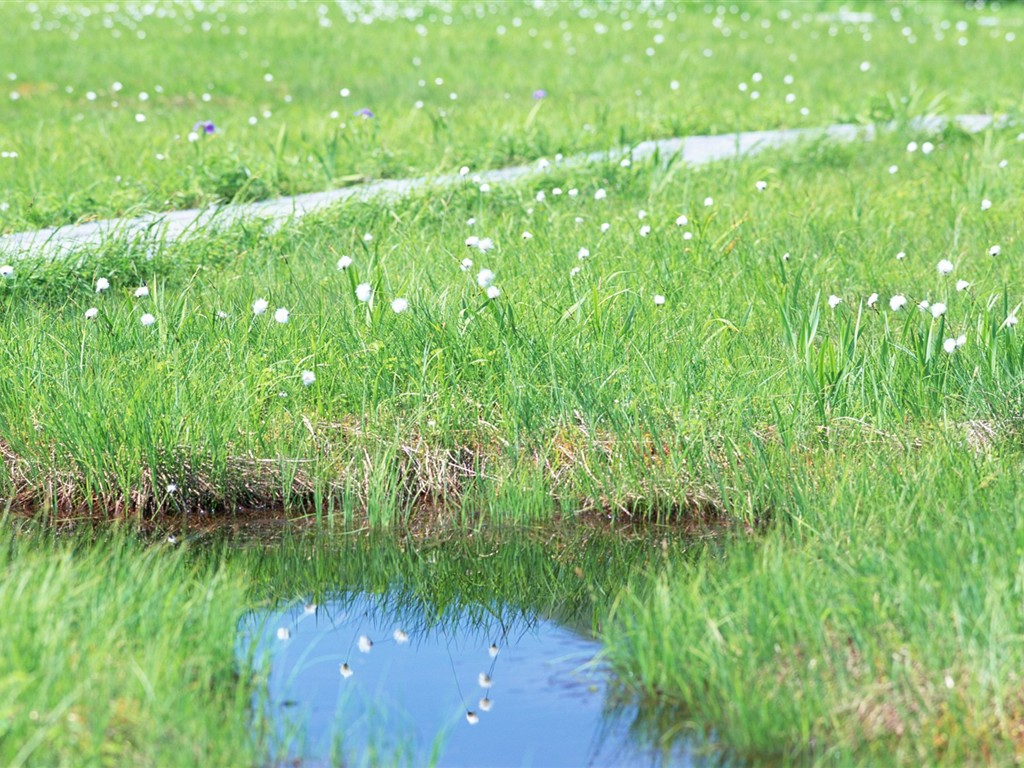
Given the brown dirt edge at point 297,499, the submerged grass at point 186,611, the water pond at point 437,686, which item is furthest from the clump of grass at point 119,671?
the brown dirt edge at point 297,499

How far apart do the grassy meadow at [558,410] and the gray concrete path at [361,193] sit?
0.36 feet

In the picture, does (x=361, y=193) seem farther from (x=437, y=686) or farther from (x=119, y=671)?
(x=119, y=671)

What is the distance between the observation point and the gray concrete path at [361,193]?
574 centimetres

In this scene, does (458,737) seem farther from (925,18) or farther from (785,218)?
(925,18)

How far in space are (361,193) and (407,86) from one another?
146 inches

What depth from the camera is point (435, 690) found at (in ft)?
9.97

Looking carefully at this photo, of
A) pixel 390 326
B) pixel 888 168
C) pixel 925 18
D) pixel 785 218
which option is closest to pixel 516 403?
pixel 390 326

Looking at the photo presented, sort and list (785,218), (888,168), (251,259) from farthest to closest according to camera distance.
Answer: (888,168) < (785,218) < (251,259)

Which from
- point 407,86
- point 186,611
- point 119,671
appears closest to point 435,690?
point 186,611

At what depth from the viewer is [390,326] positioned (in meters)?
4.57

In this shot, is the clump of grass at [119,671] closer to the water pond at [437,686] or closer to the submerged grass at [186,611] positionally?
the submerged grass at [186,611]

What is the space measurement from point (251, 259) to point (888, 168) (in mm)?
3832

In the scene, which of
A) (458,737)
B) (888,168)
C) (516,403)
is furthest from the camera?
(888,168)

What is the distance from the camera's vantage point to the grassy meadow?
109 inches
